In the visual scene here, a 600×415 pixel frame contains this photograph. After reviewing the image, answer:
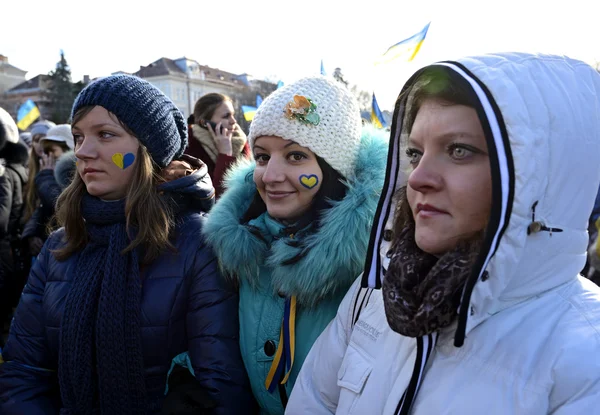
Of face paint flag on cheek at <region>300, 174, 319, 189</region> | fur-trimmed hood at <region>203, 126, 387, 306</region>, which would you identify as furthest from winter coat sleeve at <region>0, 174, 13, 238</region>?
face paint flag on cheek at <region>300, 174, 319, 189</region>

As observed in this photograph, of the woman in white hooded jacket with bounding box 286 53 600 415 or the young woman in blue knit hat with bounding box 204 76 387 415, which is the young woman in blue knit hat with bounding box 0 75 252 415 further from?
the woman in white hooded jacket with bounding box 286 53 600 415

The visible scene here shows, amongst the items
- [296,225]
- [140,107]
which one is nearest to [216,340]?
[296,225]

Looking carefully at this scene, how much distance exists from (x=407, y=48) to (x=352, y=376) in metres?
4.97

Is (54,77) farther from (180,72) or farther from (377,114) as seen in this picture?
(377,114)

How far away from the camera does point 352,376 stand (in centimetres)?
137

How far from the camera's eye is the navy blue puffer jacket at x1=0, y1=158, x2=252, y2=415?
188 cm

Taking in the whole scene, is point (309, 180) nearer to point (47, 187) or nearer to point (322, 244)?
point (322, 244)

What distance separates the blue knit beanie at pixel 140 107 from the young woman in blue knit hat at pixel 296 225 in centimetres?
44

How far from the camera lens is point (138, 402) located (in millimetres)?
1908

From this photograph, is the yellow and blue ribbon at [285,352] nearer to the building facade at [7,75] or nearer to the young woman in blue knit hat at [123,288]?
the young woman in blue knit hat at [123,288]

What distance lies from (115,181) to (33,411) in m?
1.03

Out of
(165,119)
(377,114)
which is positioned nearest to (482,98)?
(165,119)

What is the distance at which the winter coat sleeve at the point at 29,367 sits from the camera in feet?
6.54

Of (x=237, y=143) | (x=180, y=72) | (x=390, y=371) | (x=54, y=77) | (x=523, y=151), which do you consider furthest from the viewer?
(x=180, y=72)
